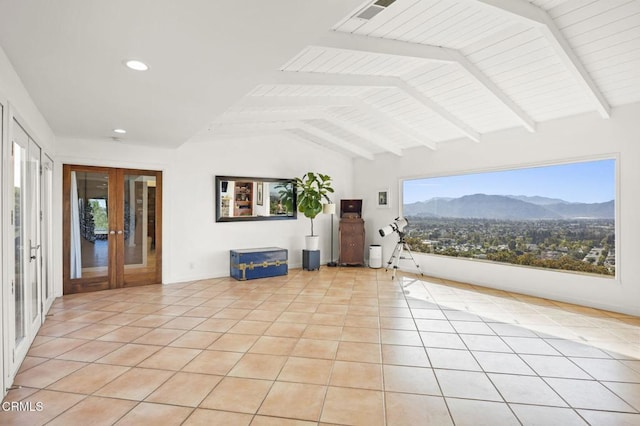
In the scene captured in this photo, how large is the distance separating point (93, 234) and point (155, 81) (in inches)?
145

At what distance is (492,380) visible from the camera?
2.65 m

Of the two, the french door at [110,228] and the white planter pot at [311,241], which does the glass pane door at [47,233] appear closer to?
the french door at [110,228]

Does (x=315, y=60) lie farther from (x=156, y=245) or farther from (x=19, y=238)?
(x=156, y=245)

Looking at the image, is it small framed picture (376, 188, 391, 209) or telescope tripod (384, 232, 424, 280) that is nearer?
telescope tripod (384, 232, 424, 280)

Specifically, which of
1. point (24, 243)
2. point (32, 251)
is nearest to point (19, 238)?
point (24, 243)

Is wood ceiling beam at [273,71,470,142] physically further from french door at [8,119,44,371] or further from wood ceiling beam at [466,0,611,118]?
french door at [8,119,44,371]

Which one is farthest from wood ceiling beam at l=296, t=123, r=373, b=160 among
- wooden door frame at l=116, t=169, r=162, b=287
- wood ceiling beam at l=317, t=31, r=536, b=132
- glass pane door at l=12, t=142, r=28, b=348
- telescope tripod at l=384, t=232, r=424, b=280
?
glass pane door at l=12, t=142, r=28, b=348

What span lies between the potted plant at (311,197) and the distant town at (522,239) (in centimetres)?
195

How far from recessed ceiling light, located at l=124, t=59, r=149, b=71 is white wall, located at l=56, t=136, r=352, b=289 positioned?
136 inches

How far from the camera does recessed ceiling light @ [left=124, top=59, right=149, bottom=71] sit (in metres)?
2.46

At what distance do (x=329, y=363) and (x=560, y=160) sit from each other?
14.8 feet

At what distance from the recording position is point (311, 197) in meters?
7.27

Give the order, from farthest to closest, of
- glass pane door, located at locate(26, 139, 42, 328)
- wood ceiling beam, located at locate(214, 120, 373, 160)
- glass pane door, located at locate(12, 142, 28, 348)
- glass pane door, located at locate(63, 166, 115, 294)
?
wood ceiling beam, located at locate(214, 120, 373, 160) < glass pane door, located at locate(63, 166, 115, 294) < glass pane door, located at locate(26, 139, 42, 328) < glass pane door, located at locate(12, 142, 28, 348)

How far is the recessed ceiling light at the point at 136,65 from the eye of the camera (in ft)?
8.07
